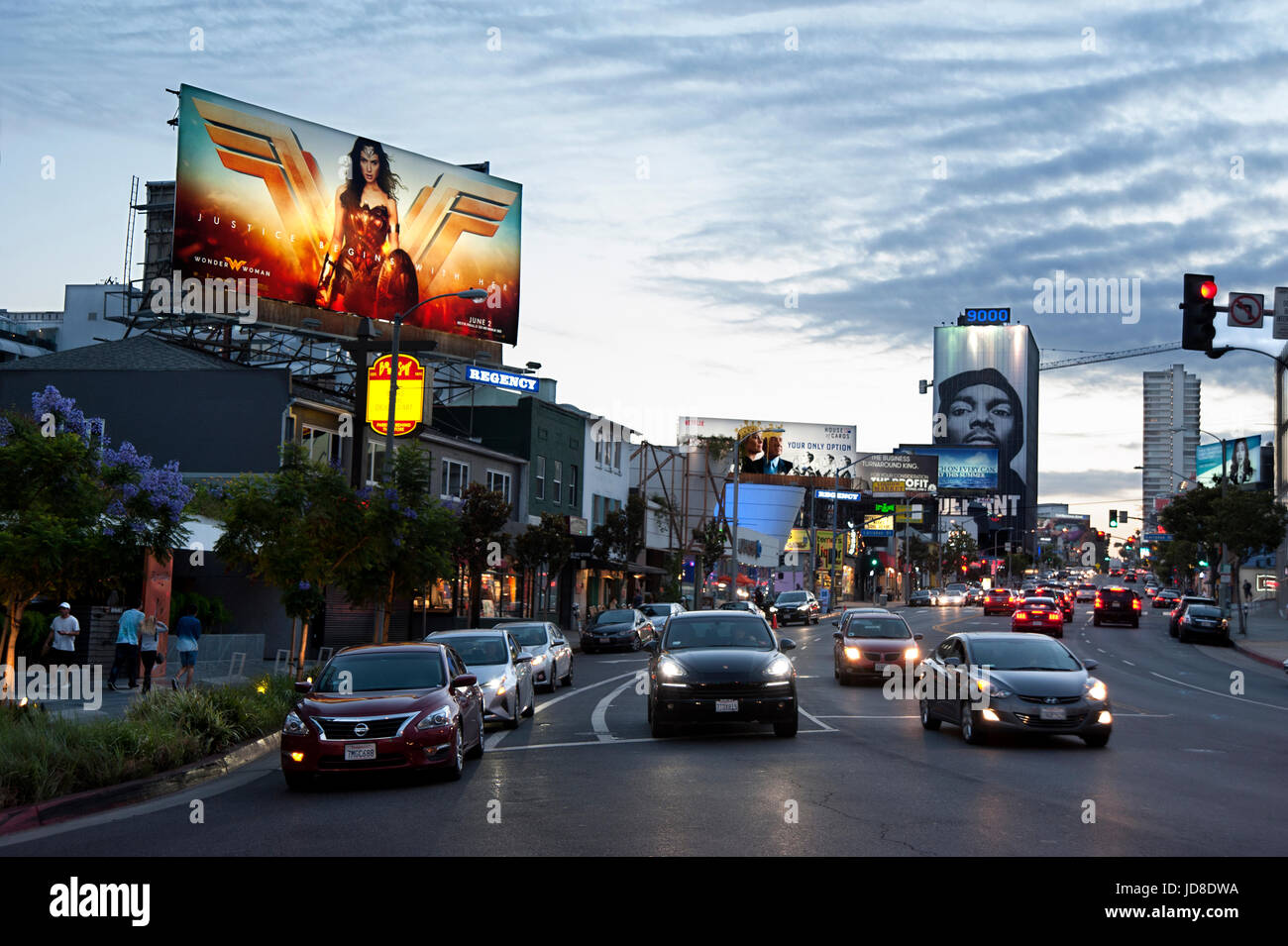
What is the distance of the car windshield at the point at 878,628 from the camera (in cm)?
3047

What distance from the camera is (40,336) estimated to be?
68.0 m

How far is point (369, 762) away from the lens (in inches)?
543

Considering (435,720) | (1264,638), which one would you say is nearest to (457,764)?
(435,720)

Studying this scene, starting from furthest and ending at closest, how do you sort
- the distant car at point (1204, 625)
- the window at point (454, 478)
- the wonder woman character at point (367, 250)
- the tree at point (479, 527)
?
the distant car at point (1204, 625) → the window at point (454, 478) → the wonder woman character at point (367, 250) → the tree at point (479, 527)

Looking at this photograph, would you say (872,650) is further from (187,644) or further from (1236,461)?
(1236,461)

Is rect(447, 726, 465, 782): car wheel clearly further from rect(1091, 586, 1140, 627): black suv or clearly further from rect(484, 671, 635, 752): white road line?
rect(1091, 586, 1140, 627): black suv

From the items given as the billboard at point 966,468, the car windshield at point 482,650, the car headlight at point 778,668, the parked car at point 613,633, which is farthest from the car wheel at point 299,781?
the billboard at point 966,468

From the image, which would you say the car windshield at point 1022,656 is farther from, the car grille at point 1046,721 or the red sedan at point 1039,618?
the red sedan at point 1039,618

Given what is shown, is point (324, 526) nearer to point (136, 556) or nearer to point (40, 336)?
point (136, 556)

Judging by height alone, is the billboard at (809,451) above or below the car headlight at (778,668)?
above

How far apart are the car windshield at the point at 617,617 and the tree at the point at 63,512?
29136 mm

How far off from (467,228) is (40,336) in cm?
3028

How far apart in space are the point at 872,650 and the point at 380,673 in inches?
645
